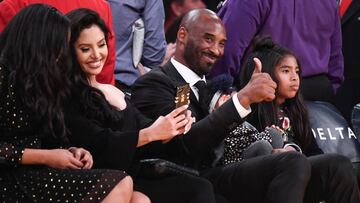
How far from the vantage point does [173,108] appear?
4.74 meters

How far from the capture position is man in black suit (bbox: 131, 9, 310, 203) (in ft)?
14.6

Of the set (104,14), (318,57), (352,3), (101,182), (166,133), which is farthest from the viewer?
(352,3)

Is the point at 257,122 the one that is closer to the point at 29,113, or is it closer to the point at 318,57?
the point at 318,57

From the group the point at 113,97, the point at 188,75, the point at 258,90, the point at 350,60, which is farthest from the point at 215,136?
the point at 350,60

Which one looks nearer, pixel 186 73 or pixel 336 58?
pixel 186 73

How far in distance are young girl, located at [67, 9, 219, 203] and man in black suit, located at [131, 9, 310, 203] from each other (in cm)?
16

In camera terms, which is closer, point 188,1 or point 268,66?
point 268,66

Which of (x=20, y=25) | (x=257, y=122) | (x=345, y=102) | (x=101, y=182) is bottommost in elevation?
(x=345, y=102)

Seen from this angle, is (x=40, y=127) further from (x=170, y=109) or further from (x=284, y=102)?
(x=284, y=102)

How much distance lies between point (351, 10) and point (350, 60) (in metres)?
0.35

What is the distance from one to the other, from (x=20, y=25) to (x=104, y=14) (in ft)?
3.58

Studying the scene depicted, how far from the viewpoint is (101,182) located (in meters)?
3.91

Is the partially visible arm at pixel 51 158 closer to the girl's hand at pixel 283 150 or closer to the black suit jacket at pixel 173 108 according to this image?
the black suit jacket at pixel 173 108

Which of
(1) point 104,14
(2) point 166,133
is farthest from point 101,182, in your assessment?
(1) point 104,14
